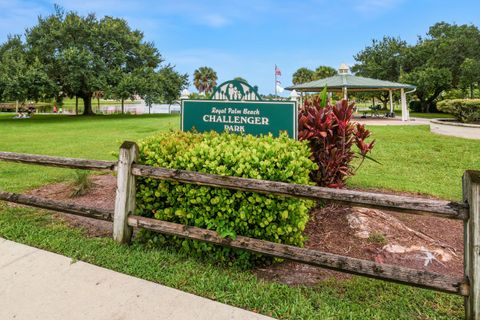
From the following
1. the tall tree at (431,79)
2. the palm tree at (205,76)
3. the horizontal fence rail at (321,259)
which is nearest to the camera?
the horizontal fence rail at (321,259)

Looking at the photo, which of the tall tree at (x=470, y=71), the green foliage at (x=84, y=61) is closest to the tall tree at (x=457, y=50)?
the tall tree at (x=470, y=71)

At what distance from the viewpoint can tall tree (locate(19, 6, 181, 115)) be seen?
1136 inches

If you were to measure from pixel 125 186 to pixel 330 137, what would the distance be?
2559mm

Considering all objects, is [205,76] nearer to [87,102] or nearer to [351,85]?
[87,102]

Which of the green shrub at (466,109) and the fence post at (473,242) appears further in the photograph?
the green shrub at (466,109)

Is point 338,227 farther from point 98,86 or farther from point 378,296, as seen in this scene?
point 98,86

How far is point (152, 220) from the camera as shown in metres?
3.59

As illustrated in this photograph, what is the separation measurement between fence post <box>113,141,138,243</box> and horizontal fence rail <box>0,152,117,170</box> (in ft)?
0.52

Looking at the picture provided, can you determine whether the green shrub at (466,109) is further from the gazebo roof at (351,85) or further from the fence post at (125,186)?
the fence post at (125,186)

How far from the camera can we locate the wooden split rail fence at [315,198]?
247cm

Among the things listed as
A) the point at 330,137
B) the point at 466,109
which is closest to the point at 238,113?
the point at 330,137

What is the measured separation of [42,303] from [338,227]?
3107 mm

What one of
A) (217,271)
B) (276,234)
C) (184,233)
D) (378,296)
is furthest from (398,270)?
(184,233)

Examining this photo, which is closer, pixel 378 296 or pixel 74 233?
pixel 378 296
